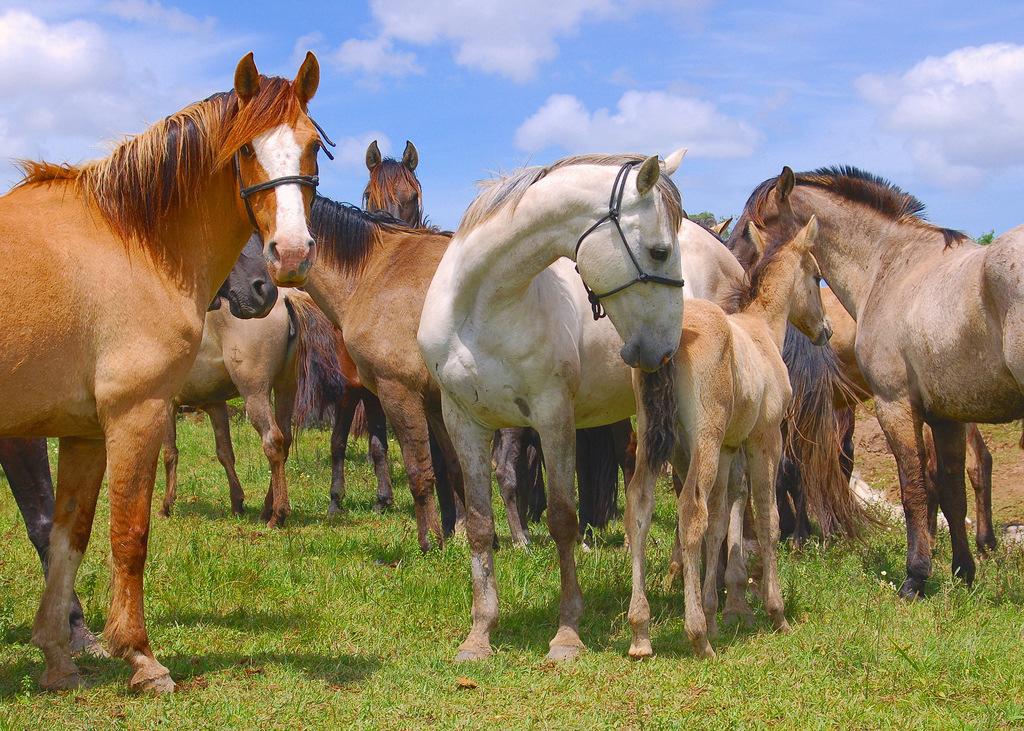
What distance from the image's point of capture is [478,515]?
4887 mm

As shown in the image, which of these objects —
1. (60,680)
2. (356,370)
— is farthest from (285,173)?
(356,370)

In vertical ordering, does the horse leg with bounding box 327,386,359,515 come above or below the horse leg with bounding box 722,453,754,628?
above

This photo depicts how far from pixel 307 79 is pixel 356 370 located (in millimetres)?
5704

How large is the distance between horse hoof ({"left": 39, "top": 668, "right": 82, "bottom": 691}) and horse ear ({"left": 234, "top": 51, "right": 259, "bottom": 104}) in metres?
2.51

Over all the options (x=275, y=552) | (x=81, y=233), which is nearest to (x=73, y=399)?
(x=81, y=233)

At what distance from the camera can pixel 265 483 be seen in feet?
36.2

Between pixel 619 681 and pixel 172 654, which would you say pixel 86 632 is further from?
pixel 619 681

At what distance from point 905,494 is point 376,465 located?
5.29m

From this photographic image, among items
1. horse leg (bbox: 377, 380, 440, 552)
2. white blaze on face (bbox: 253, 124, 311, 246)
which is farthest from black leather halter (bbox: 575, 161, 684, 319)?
horse leg (bbox: 377, 380, 440, 552)

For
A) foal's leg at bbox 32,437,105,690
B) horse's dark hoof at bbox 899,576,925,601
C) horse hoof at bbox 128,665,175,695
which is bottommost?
horse's dark hoof at bbox 899,576,925,601

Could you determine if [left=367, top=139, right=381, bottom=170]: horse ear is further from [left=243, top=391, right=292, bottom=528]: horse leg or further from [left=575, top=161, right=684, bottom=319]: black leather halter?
[left=575, top=161, right=684, bottom=319]: black leather halter

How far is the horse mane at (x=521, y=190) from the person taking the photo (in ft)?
14.7

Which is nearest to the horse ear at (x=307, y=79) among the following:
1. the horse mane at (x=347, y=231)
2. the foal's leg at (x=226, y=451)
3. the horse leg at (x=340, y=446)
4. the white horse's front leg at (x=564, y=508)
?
the white horse's front leg at (x=564, y=508)

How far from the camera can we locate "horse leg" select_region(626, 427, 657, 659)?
14.6 ft
